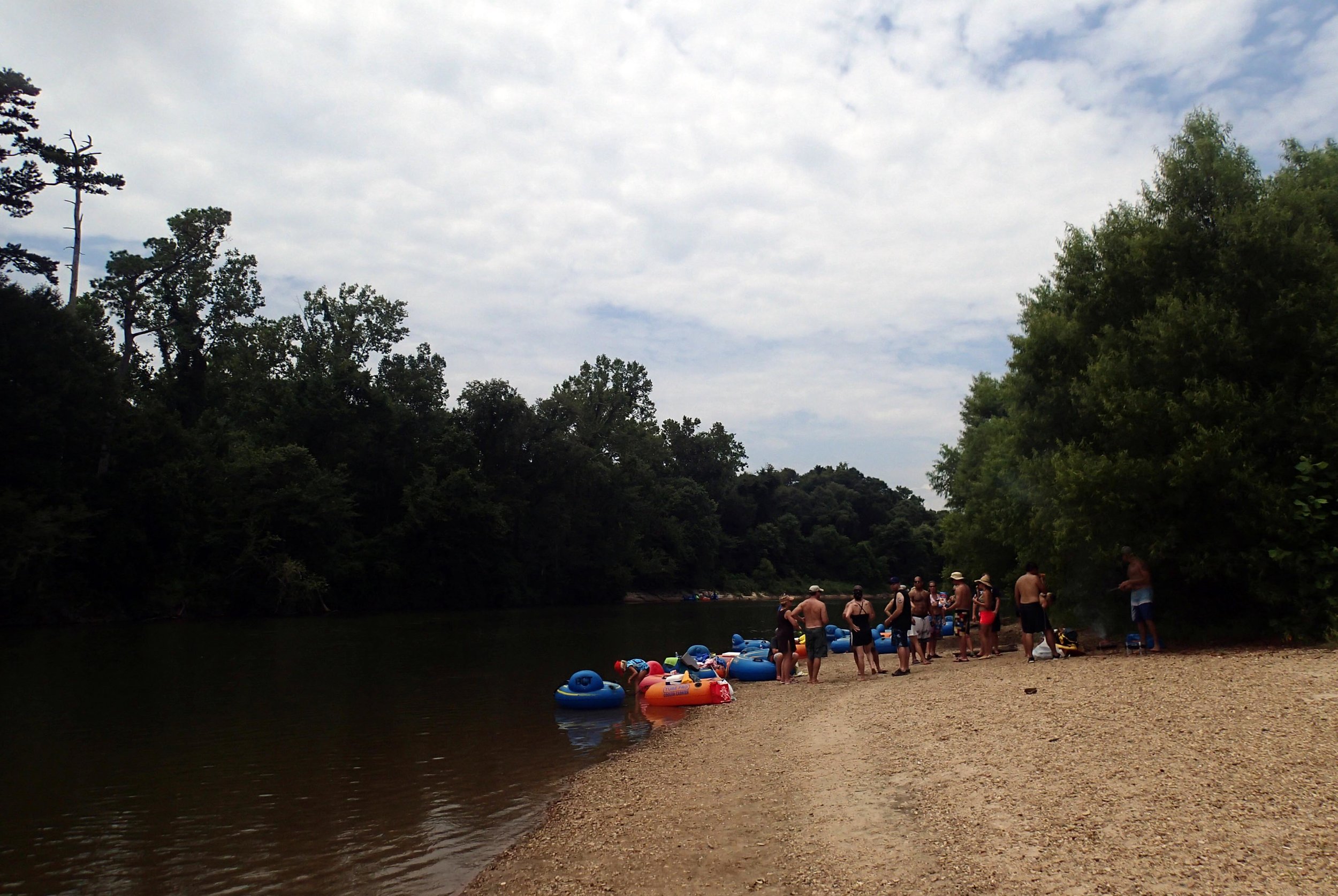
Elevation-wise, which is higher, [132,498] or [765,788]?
[132,498]

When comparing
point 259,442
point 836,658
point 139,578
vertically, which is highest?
point 259,442

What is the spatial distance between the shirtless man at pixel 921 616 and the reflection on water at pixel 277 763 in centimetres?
578

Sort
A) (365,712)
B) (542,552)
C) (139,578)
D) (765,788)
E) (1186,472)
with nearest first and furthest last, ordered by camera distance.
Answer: (765,788)
(1186,472)
(365,712)
(139,578)
(542,552)

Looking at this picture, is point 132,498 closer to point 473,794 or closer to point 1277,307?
point 473,794

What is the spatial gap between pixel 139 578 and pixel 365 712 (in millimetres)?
33032

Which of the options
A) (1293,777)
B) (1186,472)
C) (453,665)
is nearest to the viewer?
(1293,777)

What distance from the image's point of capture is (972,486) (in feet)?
96.2

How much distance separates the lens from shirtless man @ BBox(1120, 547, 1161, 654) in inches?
592

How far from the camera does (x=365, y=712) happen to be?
1677 centimetres

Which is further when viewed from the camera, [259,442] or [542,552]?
[542,552]

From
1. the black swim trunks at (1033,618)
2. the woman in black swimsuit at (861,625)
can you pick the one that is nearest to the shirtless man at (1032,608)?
Answer: the black swim trunks at (1033,618)

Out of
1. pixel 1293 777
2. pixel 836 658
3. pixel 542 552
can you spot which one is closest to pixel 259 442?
pixel 542 552

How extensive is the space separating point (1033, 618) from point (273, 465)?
44.5 metres

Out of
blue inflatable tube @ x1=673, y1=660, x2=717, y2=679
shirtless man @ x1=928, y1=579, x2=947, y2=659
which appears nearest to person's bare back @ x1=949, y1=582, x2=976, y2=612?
shirtless man @ x1=928, y1=579, x2=947, y2=659
